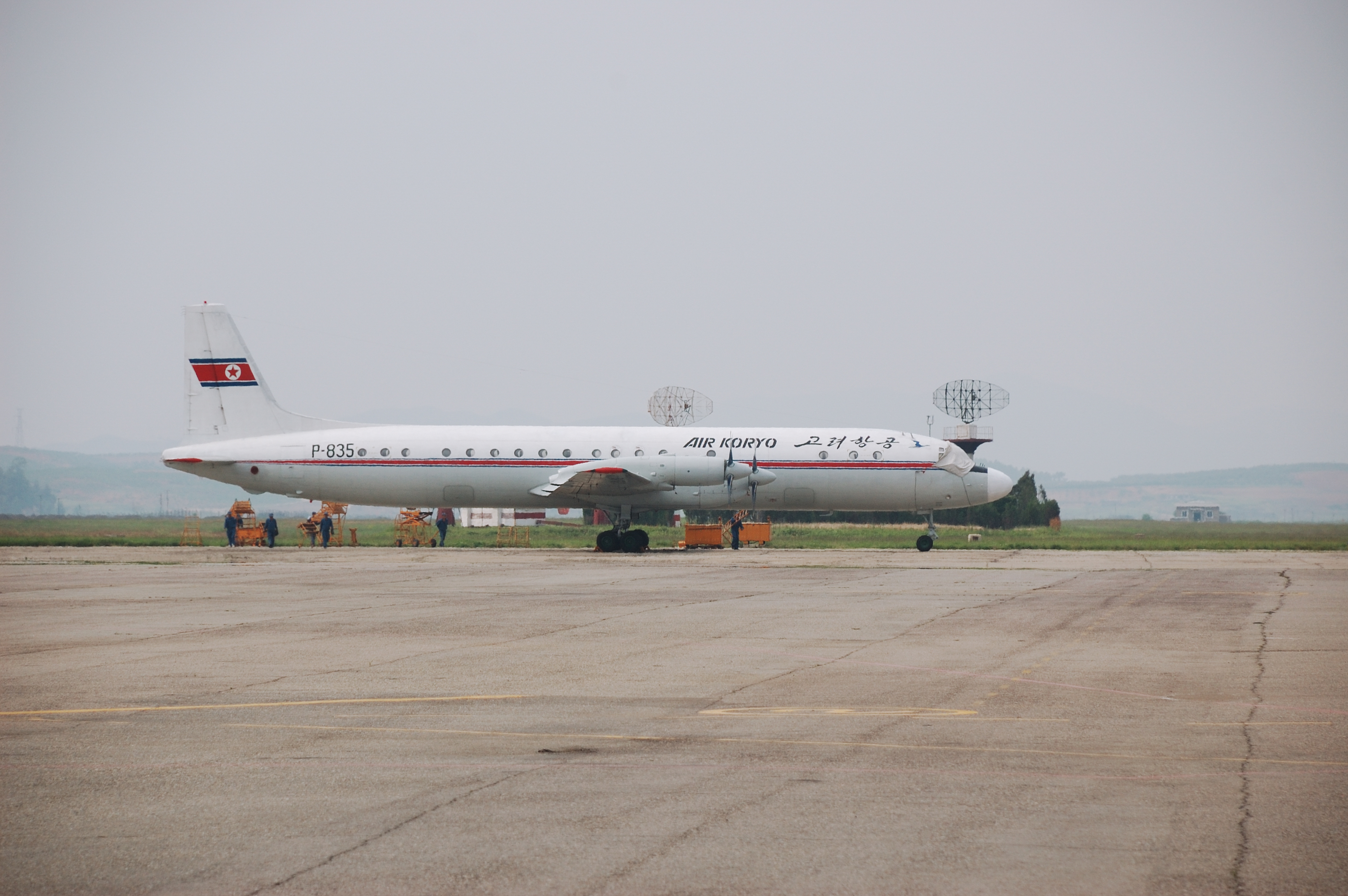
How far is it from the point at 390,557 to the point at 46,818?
2986 cm

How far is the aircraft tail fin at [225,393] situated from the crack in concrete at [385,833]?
35.9m

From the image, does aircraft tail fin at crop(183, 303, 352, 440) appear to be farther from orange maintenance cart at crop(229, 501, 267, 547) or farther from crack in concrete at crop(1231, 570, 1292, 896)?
crack in concrete at crop(1231, 570, 1292, 896)

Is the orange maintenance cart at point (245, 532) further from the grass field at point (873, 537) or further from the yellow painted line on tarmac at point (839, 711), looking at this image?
the yellow painted line on tarmac at point (839, 711)

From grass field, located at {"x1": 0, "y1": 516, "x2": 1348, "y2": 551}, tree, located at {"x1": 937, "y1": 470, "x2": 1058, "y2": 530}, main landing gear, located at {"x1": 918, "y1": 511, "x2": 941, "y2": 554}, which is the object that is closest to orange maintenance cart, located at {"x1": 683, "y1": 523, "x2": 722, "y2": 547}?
grass field, located at {"x1": 0, "y1": 516, "x2": 1348, "y2": 551}

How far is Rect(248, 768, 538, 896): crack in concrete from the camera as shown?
18.4 ft

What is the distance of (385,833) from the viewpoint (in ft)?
21.1

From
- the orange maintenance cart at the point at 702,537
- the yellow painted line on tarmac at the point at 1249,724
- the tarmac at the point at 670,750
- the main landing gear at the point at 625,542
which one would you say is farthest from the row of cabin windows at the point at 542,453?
the yellow painted line on tarmac at the point at 1249,724

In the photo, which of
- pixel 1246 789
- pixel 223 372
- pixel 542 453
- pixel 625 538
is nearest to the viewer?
pixel 1246 789

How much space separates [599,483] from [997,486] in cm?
1500

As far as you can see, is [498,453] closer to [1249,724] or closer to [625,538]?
[625,538]

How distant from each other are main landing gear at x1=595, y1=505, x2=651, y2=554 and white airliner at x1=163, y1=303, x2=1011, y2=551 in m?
0.05

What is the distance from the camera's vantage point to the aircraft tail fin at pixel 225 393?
137ft

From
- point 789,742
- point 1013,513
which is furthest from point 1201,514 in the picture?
point 789,742

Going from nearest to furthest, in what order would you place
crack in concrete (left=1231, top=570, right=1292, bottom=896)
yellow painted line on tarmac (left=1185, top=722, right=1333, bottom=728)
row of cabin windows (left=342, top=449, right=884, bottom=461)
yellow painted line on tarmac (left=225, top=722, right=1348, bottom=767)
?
1. crack in concrete (left=1231, top=570, right=1292, bottom=896)
2. yellow painted line on tarmac (left=225, top=722, right=1348, bottom=767)
3. yellow painted line on tarmac (left=1185, top=722, right=1333, bottom=728)
4. row of cabin windows (left=342, top=449, right=884, bottom=461)
